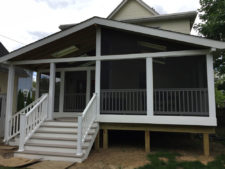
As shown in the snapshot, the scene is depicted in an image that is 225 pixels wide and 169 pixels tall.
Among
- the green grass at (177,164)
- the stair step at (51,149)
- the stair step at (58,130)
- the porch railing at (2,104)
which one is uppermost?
the porch railing at (2,104)

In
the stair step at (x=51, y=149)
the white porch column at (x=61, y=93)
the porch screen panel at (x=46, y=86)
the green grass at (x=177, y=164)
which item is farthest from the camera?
the porch screen panel at (x=46, y=86)

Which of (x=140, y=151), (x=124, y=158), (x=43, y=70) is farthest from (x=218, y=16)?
(x=43, y=70)

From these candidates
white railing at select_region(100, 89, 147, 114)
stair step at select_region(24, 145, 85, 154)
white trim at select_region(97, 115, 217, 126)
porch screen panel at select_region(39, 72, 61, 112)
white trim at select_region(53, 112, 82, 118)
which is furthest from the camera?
porch screen panel at select_region(39, 72, 61, 112)

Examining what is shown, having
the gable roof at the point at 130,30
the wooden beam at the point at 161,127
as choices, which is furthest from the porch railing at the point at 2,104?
the wooden beam at the point at 161,127

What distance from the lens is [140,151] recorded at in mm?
5492

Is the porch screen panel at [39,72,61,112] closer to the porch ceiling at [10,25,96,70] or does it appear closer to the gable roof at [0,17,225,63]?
the porch ceiling at [10,25,96,70]

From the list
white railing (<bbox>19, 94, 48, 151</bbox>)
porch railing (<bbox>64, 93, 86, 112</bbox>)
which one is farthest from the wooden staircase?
porch railing (<bbox>64, 93, 86, 112</bbox>)

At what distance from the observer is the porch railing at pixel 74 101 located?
798 centimetres

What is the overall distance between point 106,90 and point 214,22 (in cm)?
727

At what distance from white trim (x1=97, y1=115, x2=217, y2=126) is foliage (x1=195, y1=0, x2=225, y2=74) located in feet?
15.1

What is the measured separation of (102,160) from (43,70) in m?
5.52

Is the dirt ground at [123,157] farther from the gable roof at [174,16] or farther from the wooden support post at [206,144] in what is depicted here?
the gable roof at [174,16]

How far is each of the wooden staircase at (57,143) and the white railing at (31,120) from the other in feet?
0.45

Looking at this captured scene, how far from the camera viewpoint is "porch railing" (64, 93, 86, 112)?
314 inches
